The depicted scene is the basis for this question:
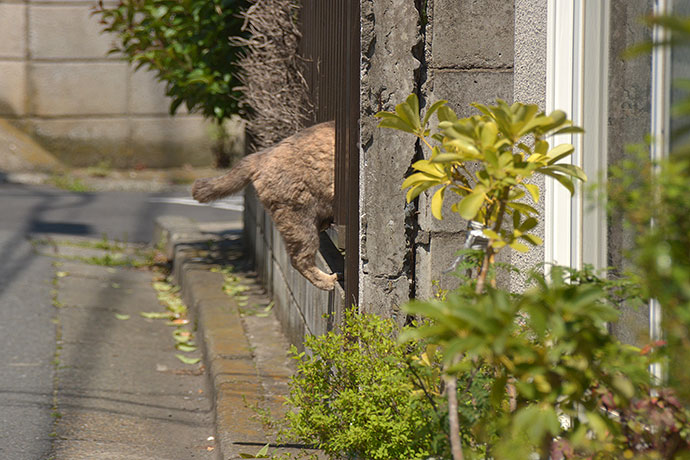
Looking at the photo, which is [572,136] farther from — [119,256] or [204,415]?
[119,256]

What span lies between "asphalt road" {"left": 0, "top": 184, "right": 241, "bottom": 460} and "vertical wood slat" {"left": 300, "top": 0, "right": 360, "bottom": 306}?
5.80 ft

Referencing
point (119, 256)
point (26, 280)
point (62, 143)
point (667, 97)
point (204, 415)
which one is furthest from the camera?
point (62, 143)

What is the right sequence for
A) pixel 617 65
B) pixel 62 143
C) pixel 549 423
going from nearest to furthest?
pixel 549 423 → pixel 617 65 → pixel 62 143

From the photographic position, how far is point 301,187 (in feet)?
13.6

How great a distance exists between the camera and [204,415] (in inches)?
179

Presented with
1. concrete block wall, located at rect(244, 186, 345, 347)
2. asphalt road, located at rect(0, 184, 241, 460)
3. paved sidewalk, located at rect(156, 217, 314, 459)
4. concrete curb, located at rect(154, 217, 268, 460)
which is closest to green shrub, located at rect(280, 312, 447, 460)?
concrete block wall, located at rect(244, 186, 345, 347)

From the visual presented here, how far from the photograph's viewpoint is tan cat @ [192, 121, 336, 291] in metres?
4.12

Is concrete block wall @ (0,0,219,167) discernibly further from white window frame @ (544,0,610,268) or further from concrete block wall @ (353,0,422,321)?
white window frame @ (544,0,610,268)

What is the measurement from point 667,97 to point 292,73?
3414 millimetres

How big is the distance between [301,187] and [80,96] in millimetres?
14176

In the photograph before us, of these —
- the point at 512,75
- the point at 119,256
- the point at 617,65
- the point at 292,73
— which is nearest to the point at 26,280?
the point at 119,256

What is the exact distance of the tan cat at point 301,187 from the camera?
13.5ft

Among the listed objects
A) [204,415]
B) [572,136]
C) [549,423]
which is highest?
[572,136]

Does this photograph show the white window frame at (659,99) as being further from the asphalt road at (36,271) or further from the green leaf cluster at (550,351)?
the asphalt road at (36,271)
